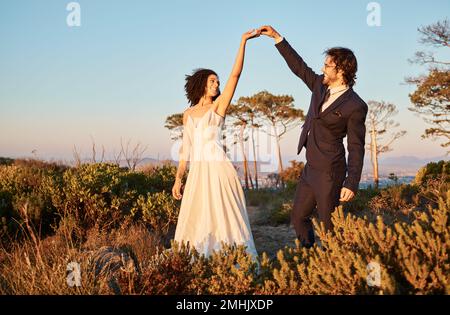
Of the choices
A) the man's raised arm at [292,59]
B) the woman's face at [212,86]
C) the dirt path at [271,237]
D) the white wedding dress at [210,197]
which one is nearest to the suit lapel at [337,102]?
the man's raised arm at [292,59]

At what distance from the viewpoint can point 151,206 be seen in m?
7.71

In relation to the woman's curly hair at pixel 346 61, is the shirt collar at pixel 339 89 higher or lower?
lower

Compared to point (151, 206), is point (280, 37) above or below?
above

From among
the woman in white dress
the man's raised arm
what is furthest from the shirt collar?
the woman in white dress

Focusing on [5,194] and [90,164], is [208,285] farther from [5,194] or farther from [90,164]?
[90,164]

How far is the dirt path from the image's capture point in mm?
7000

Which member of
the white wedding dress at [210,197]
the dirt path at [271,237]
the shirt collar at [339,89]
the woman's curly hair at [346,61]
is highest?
the woman's curly hair at [346,61]

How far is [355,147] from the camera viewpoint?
161 inches

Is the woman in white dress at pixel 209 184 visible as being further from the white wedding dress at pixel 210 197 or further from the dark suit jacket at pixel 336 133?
the dark suit jacket at pixel 336 133

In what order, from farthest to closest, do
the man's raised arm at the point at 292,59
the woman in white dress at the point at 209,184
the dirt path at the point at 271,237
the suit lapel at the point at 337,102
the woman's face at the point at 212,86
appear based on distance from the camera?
Result: 1. the dirt path at the point at 271,237
2. the woman's face at the point at 212,86
3. the woman in white dress at the point at 209,184
4. the man's raised arm at the point at 292,59
5. the suit lapel at the point at 337,102

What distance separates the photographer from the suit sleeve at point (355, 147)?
4039mm

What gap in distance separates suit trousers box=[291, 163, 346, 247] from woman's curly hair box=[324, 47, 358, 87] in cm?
90

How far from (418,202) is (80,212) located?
6.99 m
